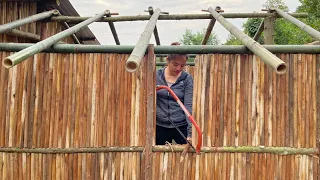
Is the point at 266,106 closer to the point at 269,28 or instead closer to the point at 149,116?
the point at 149,116

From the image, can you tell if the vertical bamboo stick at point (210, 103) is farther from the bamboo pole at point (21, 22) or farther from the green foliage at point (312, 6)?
the green foliage at point (312, 6)

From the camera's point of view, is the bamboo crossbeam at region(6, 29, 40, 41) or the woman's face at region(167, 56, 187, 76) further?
the bamboo crossbeam at region(6, 29, 40, 41)

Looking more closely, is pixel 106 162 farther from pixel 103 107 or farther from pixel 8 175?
pixel 8 175

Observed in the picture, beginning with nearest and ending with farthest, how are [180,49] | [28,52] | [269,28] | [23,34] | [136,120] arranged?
[28,52] → [180,49] → [136,120] → [23,34] → [269,28]

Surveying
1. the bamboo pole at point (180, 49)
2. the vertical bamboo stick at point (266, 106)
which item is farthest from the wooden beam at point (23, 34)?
the vertical bamboo stick at point (266, 106)

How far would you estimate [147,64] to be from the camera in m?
3.74

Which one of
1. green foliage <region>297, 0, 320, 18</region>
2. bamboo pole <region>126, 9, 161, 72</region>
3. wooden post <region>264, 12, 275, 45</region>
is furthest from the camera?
green foliage <region>297, 0, 320, 18</region>

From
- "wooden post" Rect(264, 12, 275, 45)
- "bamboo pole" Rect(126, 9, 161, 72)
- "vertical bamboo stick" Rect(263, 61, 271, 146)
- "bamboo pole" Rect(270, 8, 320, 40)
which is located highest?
"wooden post" Rect(264, 12, 275, 45)

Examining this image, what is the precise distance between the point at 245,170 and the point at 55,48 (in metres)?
2.26

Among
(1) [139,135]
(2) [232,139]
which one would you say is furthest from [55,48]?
(2) [232,139]

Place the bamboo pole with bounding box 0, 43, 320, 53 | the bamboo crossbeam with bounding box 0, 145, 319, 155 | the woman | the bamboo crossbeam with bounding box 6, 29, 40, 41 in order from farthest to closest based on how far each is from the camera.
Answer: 1. the bamboo crossbeam with bounding box 6, 29, 40, 41
2. the woman
3. the bamboo crossbeam with bounding box 0, 145, 319, 155
4. the bamboo pole with bounding box 0, 43, 320, 53

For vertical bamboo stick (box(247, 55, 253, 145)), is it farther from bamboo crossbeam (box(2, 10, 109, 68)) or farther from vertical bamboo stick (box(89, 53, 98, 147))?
bamboo crossbeam (box(2, 10, 109, 68))

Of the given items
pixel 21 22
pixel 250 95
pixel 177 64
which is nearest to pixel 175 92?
pixel 177 64

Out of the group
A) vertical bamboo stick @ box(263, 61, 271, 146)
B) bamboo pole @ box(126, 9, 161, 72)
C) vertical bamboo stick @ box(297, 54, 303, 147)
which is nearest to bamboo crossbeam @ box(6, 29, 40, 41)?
bamboo pole @ box(126, 9, 161, 72)
